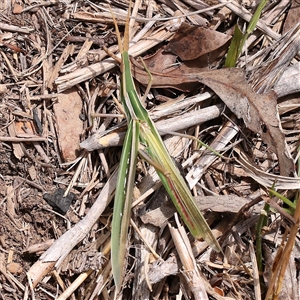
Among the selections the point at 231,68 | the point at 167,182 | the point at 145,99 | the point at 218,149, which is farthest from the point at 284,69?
the point at 167,182

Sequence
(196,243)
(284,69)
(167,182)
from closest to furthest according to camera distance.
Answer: (167,182) < (196,243) < (284,69)

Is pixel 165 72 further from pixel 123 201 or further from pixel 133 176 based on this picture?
pixel 123 201

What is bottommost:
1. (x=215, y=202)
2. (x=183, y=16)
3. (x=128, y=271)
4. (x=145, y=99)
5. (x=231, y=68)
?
(x=128, y=271)

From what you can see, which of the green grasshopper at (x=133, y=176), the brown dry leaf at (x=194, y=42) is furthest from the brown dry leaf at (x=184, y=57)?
the green grasshopper at (x=133, y=176)

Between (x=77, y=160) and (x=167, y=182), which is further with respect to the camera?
(x=77, y=160)

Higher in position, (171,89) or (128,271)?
(171,89)

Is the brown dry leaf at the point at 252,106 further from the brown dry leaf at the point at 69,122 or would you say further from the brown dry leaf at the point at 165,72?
the brown dry leaf at the point at 69,122

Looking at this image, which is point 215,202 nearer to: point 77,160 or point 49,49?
point 77,160
